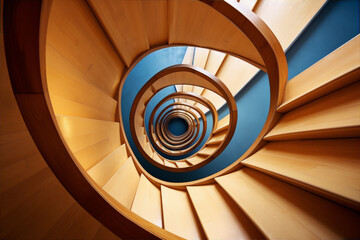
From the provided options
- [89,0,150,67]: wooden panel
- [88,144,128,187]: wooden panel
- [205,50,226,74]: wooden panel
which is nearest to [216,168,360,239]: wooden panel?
[88,144,128,187]: wooden panel

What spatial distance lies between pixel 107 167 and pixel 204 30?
153 cm

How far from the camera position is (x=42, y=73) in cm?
37

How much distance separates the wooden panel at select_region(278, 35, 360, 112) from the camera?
53 centimetres

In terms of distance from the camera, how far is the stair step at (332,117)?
463 mm

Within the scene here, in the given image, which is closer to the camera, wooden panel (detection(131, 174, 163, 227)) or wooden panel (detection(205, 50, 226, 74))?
wooden panel (detection(131, 174, 163, 227))

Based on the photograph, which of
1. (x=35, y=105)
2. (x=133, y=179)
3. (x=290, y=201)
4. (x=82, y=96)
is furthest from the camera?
(x=133, y=179)

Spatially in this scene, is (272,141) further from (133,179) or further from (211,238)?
(133,179)

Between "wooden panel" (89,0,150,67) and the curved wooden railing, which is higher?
"wooden panel" (89,0,150,67)

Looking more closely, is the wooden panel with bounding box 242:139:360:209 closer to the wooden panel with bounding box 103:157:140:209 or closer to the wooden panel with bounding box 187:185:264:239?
the wooden panel with bounding box 187:185:264:239

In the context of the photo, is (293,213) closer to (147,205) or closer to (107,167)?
(147,205)

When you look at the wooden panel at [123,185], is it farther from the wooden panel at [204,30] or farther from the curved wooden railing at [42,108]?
the wooden panel at [204,30]

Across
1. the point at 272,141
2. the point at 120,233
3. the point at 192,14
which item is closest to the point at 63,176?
the point at 120,233

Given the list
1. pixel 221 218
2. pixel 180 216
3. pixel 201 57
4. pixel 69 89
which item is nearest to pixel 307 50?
pixel 221 218

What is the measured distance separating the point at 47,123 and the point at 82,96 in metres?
0.42
